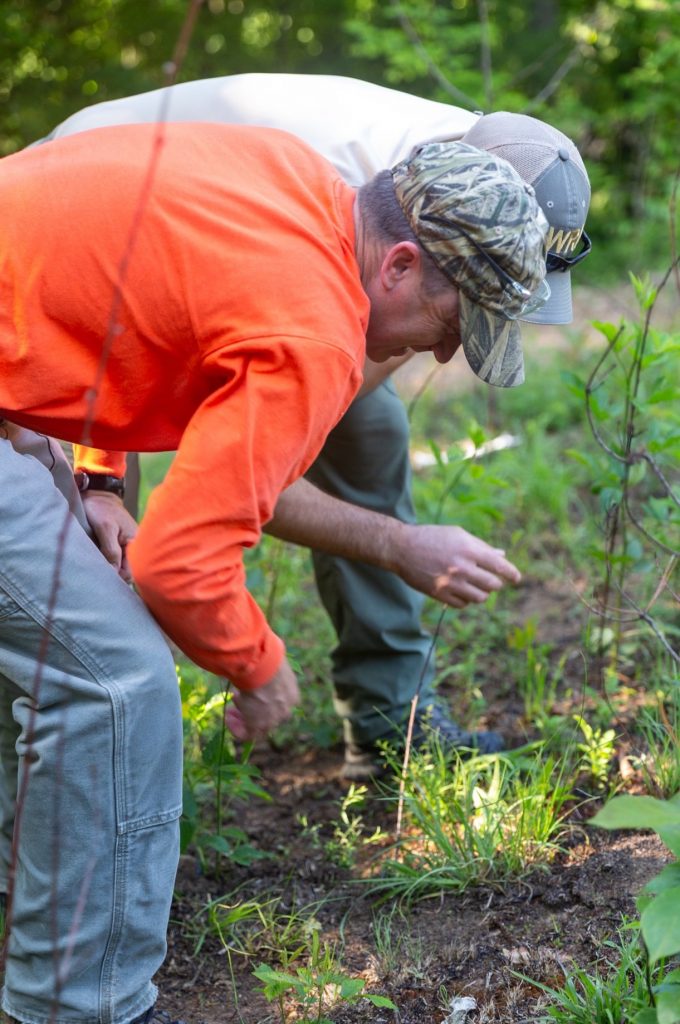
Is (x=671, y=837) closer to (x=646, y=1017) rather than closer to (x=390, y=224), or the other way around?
(x=646, y=1017)

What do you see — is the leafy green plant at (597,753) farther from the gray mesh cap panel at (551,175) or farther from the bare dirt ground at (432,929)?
the gray mesh cap panel at (551,175)

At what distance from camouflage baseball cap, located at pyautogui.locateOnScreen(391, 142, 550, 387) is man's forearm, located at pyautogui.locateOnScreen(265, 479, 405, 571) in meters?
0.66

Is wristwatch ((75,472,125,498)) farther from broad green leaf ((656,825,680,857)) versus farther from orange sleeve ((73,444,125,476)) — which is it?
broad green leaf ((656,825,680,857))

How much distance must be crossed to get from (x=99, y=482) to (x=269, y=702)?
0.77m

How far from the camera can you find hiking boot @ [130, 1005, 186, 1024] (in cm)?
191

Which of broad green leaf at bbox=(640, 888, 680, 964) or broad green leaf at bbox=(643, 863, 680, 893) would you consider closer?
broad green leaf at bbox=(640, 888, 680, 964)

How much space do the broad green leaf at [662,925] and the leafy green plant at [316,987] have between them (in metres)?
0.65

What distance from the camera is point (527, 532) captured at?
166 inches

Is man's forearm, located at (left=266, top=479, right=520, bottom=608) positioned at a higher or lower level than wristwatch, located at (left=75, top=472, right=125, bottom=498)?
lower

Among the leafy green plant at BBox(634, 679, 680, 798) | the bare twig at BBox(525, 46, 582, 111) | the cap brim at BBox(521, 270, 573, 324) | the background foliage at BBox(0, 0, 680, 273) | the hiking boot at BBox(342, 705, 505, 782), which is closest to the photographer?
the cap brim at BBox(521, 270, 573, 324)

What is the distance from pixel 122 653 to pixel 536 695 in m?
1.65

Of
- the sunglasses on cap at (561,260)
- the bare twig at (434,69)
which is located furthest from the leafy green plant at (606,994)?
the bare twig at (434,69)

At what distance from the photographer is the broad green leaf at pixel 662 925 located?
1357 millimetres

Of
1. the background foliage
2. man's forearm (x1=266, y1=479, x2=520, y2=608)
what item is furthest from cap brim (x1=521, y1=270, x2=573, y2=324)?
the background foliage
